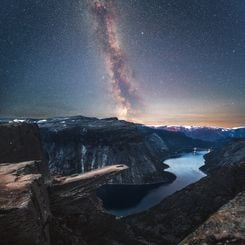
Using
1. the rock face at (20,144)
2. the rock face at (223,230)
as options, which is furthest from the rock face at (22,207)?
the rock face at (223,230)

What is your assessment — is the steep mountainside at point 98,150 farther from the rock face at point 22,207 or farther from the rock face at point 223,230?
the rock face at point 223,230

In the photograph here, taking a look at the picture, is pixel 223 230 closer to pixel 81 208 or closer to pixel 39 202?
pixel 39 202

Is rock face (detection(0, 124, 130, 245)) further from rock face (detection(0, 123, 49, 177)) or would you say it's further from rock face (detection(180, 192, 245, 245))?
rock face (detection(180, 192, 245, 245))

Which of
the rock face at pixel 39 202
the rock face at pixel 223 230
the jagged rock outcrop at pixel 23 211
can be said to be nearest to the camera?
the rock face at pixel 223 230

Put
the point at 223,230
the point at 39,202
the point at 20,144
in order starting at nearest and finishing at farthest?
the point at 223,230 → the point at 39,202 → the point at 20,144

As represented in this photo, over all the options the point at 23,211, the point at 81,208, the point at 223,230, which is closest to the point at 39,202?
the point at 23,211

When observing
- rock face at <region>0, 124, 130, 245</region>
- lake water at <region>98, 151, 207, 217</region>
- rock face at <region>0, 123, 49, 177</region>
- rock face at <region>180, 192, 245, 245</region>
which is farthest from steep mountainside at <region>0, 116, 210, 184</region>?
rock face at <region>180, 192, 245, 245</region>

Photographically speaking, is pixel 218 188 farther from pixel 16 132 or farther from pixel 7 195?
pixel 7 195

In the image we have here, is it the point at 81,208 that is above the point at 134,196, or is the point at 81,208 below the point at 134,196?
above
